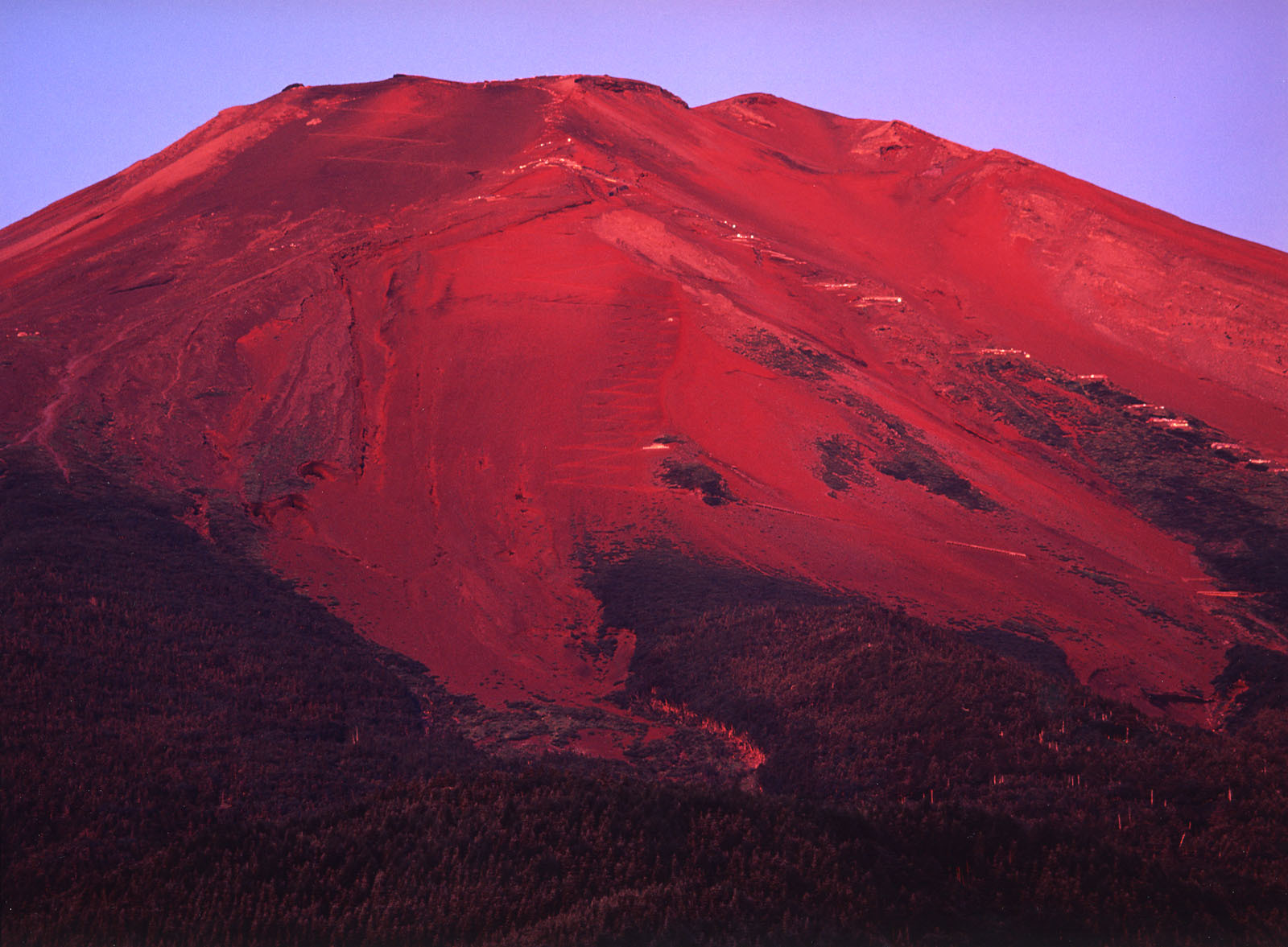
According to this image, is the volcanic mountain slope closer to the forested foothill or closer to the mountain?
the mountain

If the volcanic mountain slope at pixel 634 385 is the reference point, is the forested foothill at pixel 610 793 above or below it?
below

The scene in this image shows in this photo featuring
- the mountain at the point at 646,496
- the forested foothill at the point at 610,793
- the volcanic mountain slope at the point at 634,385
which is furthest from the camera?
the volcanic mountain slope at the point at 634,385

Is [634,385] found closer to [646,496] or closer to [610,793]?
[646,496]

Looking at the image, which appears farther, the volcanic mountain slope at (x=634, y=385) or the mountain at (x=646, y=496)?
the volcanic mountain slope at (x=634, y=385)

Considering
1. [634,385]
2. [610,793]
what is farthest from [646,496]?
[610,793]

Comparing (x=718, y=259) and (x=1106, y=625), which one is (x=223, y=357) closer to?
(x=718, y=259)

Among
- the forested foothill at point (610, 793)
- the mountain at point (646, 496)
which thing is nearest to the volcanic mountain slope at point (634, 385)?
the mountain at point (646, 496)

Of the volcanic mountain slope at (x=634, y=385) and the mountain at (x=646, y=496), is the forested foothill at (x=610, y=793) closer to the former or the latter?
the mountain at (x=646, y=496)
